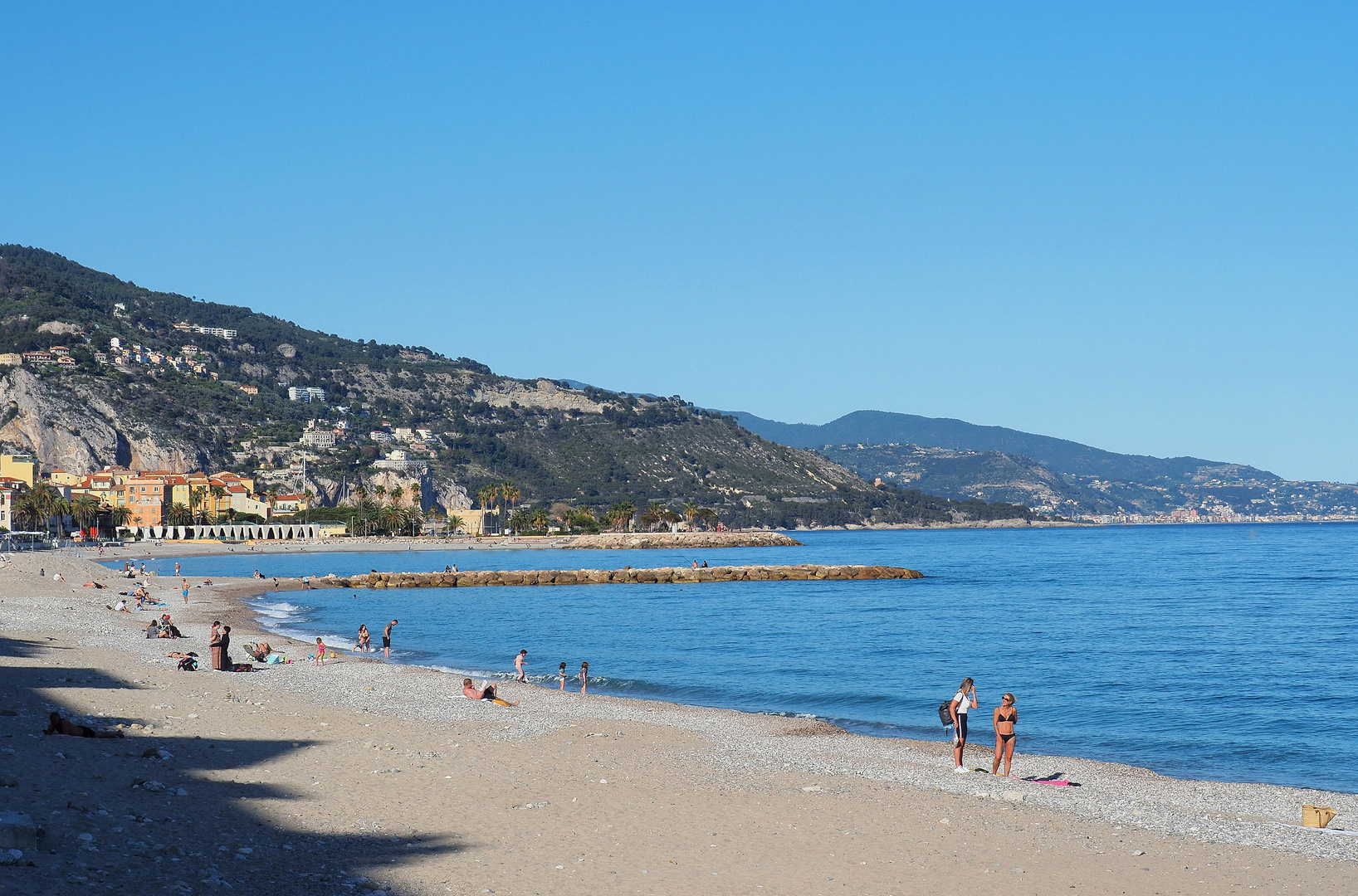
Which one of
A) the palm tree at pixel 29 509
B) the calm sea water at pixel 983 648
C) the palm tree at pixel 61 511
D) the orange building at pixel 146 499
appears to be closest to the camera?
the calm sea water at pixel 983 648

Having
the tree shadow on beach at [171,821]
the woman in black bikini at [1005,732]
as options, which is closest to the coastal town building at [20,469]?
the tree shadow on beach at [171,821]

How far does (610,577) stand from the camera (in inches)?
3093

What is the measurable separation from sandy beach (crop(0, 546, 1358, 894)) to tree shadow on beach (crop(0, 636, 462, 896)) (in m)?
0.04

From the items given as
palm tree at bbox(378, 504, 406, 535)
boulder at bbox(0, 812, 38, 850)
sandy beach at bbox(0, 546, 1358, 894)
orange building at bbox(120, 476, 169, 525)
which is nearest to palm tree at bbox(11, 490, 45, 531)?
orange building at bbox(120, 476, 169, 525)

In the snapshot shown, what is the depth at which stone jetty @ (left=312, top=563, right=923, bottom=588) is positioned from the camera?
71.8 m

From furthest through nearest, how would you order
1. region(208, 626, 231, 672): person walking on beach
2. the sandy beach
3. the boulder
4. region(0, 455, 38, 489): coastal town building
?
region(0, 455, 38, 489): coastal town building
region(208, 626, 231, 672): person walking on beach
the sandy beach
the boulder

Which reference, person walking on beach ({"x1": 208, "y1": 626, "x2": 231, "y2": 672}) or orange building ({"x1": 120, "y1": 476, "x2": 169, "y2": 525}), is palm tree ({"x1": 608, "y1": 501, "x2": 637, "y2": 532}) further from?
person walking on beach ({"x1": 208, "y1": 626, "x2": 231, "y2": 672})

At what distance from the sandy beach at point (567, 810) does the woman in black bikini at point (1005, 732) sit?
0.79 metres

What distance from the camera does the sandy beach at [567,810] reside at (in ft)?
32.4

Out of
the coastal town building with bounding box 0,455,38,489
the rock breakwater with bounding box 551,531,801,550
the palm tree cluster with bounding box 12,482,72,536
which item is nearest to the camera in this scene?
the palm tree cluster with bounding box 12,482,72,536

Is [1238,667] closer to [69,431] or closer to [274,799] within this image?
[274,799]

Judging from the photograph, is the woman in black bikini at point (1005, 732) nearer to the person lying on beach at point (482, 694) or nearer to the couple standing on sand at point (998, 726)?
the couple standing on sand at point (998, 726)

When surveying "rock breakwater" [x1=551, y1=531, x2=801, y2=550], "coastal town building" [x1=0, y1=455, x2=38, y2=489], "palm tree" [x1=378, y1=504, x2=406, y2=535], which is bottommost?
"rock breakwater" [x1=551, y1=531, x2=801, y2=550]

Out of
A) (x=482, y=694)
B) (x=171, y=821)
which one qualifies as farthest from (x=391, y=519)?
(x=171, y=821)
